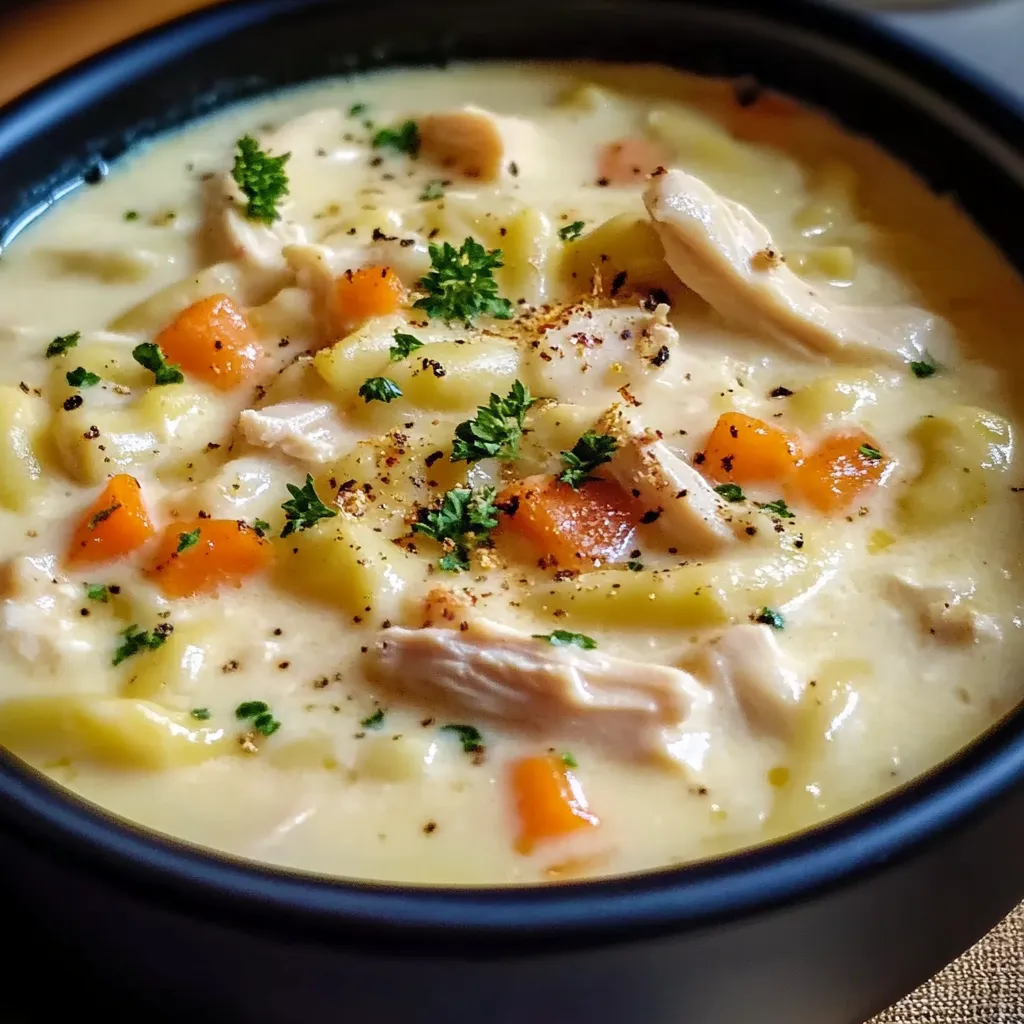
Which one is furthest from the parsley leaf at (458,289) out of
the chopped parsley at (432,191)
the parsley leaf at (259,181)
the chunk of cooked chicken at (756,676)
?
the chunk of cooked chicken at (756,676)

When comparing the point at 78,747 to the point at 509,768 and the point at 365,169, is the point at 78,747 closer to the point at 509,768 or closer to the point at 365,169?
the point at 509,768

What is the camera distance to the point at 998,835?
1.70 m

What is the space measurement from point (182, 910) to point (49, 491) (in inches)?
48.9

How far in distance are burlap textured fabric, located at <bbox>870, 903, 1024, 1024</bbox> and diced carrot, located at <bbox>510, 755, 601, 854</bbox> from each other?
0.62 m

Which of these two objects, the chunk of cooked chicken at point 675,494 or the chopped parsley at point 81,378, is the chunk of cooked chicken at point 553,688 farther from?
the chopped parsley at point 81,378

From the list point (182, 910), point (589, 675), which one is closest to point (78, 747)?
point (182, 910)

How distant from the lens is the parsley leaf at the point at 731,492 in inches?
95.3

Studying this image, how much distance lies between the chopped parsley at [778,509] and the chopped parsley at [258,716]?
97 centimetres

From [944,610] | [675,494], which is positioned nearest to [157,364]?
[675,494]

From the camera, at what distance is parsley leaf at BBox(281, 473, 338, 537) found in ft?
7.80

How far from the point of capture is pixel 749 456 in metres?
2.46

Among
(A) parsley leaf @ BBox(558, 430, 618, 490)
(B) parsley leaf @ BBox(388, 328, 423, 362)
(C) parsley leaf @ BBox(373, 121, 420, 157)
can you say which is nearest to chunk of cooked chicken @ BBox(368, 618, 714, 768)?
(A) parsley leaf @ BBox(558, 430, 618, 490)

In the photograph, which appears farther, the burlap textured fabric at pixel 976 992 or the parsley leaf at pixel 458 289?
the parsley leaf at pixel 458 289

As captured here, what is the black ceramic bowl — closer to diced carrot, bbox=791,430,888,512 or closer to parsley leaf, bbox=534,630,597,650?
parsley leaf, bbox=534,630,597,650
